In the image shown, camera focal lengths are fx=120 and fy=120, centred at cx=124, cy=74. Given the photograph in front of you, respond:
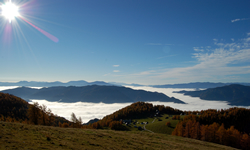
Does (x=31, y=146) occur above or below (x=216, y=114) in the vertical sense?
above

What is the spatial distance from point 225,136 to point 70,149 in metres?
111

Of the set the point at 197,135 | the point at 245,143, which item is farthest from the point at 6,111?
the point at 245,143

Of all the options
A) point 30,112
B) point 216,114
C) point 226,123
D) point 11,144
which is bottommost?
point 226,123

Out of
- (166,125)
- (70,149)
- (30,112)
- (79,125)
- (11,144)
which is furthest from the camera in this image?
(166,125)

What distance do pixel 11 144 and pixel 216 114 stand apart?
226m

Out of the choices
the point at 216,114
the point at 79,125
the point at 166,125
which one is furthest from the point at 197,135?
the point at 216,114

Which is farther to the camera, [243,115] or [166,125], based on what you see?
[243,115]

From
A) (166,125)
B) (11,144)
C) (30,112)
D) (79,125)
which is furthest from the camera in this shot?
(166,125)

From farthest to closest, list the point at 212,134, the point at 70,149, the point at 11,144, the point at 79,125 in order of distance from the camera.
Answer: the point at 212,134
the point at 79,125
the point at 70,149
the point at 11,144

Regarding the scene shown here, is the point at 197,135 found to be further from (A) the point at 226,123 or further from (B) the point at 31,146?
(A) the point at 226,123

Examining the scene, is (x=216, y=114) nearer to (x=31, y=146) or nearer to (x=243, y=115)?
(x=243, y=115)

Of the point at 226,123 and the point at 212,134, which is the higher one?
the point at 212,134

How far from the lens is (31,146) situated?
55.8 feet

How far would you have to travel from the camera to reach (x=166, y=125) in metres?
150
